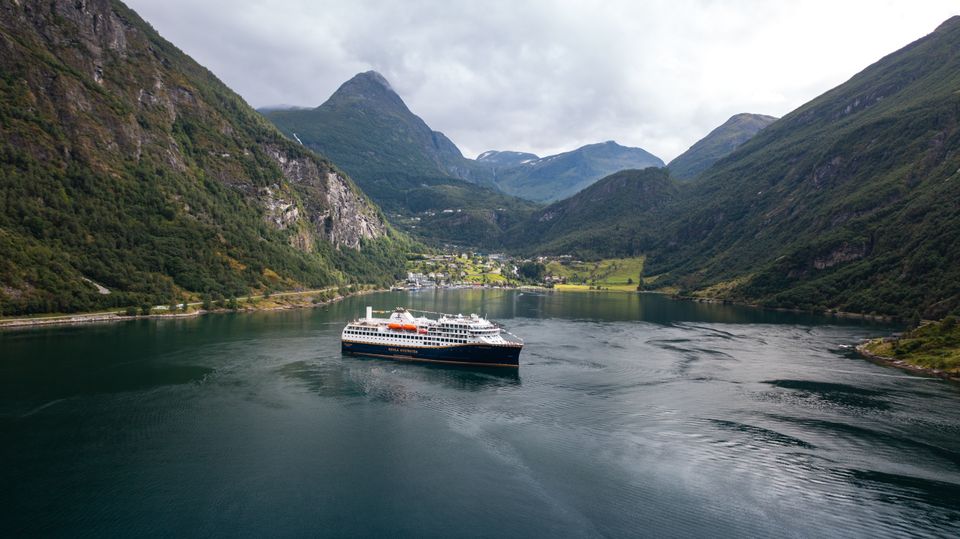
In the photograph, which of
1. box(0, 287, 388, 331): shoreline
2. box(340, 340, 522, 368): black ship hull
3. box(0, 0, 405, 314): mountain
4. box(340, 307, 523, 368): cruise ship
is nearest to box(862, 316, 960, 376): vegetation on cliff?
box(340, 307, 523, 368): cruise ship

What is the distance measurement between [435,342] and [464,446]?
40541 millimetres

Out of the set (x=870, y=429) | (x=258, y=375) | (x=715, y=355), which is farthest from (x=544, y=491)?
(x=715, y=355)

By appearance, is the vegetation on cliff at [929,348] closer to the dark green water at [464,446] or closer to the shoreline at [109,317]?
the dark green water at [464,446]

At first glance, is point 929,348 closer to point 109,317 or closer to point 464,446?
point 464,446

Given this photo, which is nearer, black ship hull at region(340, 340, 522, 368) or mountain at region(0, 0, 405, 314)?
black ship hull at region(340, 340, 522, 368)

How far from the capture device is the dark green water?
38.2 meters

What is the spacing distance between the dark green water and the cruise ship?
3160 millimetres

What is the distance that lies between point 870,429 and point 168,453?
75309 millimetres

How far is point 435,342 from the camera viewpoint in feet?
303

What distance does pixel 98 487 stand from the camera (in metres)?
41.2

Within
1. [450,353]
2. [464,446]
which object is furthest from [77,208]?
[464,446]

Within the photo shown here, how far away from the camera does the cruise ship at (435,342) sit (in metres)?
89.1

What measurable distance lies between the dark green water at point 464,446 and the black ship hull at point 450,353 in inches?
111

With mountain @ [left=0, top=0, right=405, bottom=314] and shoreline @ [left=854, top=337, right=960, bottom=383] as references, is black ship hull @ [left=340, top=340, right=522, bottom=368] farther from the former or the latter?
mountain @ [left=0, top=0, right=405, bottom=314]
